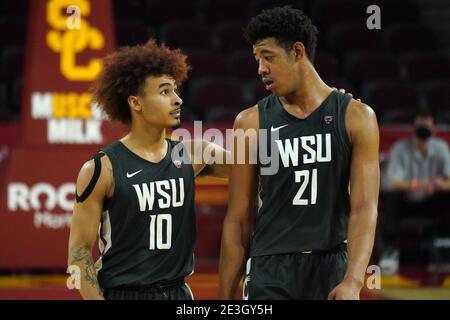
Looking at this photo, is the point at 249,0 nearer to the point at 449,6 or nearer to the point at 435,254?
the point at 449,6

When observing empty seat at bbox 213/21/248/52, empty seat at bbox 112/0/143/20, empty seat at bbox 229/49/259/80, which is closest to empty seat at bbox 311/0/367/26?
empty seat at bbox 213/21/248/52

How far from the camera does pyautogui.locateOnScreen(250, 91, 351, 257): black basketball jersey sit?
Result: 3877mm

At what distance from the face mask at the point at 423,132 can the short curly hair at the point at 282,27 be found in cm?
536

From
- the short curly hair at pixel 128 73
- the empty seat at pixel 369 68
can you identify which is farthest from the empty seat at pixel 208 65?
the short curly hair at pixel 128 73

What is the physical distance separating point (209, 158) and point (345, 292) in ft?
3.62

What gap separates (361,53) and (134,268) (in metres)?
7.89

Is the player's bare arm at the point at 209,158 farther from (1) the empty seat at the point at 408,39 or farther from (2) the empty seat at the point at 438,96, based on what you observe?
(1) the empty seat at the point at 408,39

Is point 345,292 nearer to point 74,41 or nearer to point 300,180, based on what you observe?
point 300,180

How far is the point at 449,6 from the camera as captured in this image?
512 inches

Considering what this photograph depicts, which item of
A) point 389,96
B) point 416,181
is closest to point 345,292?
point 416,181

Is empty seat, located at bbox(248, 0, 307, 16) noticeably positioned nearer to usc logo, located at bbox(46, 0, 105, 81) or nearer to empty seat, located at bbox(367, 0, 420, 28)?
empty seat, located at bbox(367, 0, 420, 28)

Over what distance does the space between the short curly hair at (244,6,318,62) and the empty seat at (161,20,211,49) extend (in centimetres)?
731

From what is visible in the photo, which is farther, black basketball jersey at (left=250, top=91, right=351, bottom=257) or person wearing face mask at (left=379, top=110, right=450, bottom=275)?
person wearing face mask at (left=379, top=110, right=450, bottom=275)

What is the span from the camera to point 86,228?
13.2 ft
